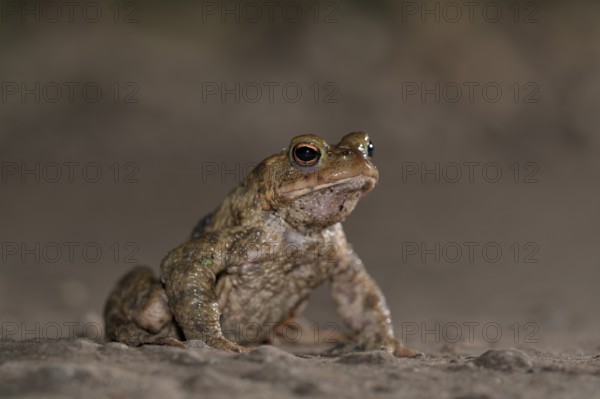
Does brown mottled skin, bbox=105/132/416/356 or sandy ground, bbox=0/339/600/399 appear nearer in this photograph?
sandy ground, bbox=0/339/600/399

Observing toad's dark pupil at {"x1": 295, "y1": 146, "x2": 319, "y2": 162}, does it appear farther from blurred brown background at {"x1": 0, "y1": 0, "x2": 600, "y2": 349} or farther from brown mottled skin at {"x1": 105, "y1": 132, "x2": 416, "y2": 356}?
blurred brown background at {"x1": 0, "y1": 0, "x2": 600, "y2": 349}

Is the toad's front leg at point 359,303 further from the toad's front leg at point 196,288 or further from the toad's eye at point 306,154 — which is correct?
the toad's front leg at point 196,288

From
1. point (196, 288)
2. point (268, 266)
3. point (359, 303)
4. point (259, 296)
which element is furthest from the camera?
point (359, 303)

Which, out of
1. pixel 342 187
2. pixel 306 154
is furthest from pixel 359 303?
pixel 306 154

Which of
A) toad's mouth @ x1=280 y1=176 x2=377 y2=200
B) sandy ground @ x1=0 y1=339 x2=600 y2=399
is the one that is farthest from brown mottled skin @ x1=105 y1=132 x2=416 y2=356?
sandy ground @ x1=0 y1=339 x2=600 y2=399

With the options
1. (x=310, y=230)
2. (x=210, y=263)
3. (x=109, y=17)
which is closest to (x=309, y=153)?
(x=310, y=230)

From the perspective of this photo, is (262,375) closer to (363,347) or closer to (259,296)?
(259,296)

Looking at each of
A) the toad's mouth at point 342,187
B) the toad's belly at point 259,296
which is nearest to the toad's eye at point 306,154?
the toad's mouth at point 342,187
